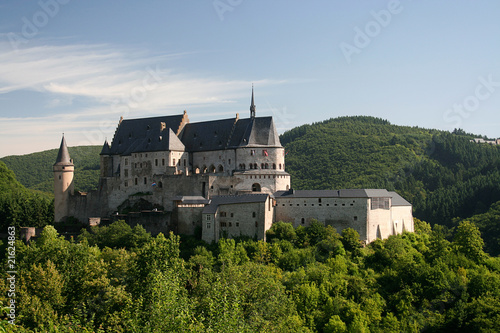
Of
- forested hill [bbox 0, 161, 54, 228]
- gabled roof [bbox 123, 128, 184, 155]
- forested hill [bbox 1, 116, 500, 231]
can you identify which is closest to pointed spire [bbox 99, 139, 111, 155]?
gabled roof [bbox 123, 128, 184, 155]

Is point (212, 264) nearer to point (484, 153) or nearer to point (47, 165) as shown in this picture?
point (47, 165)

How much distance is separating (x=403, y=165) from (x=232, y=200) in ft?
296

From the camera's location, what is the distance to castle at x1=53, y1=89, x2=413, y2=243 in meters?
59.4

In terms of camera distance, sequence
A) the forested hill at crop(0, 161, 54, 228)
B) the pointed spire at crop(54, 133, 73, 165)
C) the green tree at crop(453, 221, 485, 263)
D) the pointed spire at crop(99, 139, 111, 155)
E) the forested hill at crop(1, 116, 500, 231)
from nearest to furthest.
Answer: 1. the green tree at crop(453, 221, 485, 263)
2. the forested hill at crop(0, 161, 54, 228)
3. the pointed spire at crop(54, 133, 73, 165)
4. the pointed spire at crop(99, 139, 111, 155)
5. the forested hill at crop(1, 116, 500, 231)

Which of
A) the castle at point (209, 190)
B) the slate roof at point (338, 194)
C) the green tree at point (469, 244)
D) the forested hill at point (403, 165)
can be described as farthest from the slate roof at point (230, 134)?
the forested hill at point (403, 165)

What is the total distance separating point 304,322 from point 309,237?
1154 centimetres

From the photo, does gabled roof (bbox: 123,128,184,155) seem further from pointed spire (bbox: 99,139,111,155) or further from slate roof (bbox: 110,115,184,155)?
pointed spire (bbox: 99,139,111,155)

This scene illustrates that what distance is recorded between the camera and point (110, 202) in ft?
232

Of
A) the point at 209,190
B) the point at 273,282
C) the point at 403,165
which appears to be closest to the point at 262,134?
the point at 209,190

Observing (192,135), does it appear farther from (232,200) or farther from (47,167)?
(47,167)

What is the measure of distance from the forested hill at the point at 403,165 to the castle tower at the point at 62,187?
5714 centimetres

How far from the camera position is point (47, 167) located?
490 feet

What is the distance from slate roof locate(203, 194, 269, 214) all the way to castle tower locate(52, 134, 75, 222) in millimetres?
20389

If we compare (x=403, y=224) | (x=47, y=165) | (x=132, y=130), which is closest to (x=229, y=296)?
(x=403, y=224)
